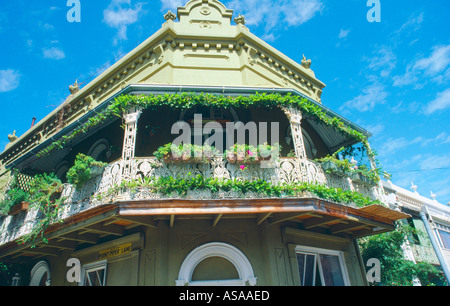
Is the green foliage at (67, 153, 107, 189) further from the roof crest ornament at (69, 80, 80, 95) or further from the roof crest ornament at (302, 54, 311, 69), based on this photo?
the roof crest ornament at (302, 54, 311, 69)

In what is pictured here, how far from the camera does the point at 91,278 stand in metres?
8.64

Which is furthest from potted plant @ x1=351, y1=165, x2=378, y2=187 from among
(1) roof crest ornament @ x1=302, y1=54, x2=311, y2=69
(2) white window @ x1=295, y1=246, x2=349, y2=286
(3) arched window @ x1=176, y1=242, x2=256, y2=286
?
(1) roof crest ornament @ x1=302, y1=54, x2=311, y2=69

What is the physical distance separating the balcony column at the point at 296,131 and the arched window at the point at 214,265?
9.31 ft

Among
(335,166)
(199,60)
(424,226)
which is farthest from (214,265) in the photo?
(424,226)

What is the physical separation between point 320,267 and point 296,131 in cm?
363

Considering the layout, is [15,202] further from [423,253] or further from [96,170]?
[423,253]

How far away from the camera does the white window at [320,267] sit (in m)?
8.16

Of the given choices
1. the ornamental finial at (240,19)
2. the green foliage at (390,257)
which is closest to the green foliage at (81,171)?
the ornamental finial at (240,19)

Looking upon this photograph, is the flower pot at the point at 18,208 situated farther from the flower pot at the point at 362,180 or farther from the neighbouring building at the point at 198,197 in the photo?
the flower pot at the point at 362,180

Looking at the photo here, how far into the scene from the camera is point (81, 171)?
7488 millimetres

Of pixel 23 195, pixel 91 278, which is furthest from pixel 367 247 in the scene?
pixel 23 195

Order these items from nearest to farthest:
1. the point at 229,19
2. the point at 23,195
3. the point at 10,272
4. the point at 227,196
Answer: the point at 227,196 < the point at 23,195 < the point at 10,272 < the point at 229,19

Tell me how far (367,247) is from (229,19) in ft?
31.4
